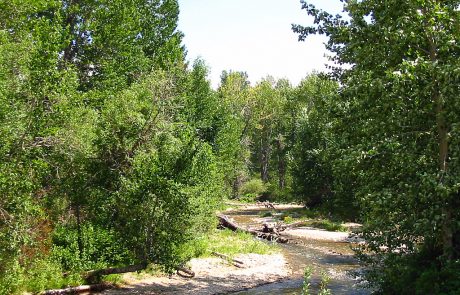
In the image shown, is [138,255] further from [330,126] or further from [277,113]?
[277,113]

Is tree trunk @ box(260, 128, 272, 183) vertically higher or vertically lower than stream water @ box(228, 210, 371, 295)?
higher

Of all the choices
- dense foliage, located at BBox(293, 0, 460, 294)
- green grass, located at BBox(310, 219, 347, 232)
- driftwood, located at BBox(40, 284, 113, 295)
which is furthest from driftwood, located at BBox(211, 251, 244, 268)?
green grass, located at BBox(310, 219, 347, 232)

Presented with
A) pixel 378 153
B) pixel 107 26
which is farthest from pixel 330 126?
pixel 107 26

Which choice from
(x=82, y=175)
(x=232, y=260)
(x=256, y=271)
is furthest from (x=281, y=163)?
(x=82, y=175)

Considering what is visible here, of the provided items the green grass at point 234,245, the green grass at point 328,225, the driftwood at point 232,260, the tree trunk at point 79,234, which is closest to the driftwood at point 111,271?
the tree trunk at point 79,234

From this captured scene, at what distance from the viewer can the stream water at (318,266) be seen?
18969mm

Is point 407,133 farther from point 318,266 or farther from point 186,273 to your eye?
point 318,266

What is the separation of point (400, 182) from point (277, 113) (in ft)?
225

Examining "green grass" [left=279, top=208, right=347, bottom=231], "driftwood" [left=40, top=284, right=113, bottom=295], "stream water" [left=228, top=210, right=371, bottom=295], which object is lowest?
"stream water" [left=228, top=210, right=371, bottom=295]

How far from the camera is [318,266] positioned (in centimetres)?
2455

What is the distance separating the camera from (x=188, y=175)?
56.6ft

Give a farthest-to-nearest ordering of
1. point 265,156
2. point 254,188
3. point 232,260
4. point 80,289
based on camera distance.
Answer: point 265,156 < point 254,188 < point 232,260 < point 80,289

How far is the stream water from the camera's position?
1897 centimetres

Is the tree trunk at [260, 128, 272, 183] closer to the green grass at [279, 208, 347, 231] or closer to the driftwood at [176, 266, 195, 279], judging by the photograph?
the green grass at [279, 208, 347, 231]
